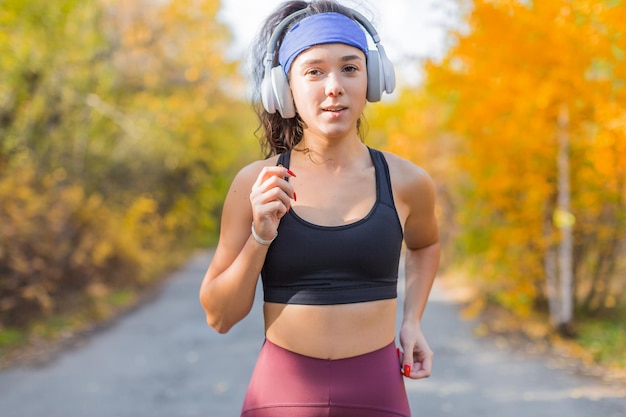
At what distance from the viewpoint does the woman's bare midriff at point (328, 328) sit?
73.7 inches

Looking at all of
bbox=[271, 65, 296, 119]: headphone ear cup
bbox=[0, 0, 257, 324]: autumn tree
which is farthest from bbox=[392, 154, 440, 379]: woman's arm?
bbox=[0, 0, 257, 324]: autumn tree

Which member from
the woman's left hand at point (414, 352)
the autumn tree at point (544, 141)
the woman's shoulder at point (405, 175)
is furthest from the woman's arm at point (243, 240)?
the autumn tree at point (544, 141)

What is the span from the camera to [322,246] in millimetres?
1839

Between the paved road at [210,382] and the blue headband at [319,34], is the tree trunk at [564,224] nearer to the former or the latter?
the paved road at [210,382]

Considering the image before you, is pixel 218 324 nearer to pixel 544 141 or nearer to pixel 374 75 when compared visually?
pixel 374 75

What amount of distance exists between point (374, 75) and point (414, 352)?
2.68ft

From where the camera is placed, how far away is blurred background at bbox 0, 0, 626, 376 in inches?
271

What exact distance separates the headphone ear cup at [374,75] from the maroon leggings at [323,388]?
72 centimetres

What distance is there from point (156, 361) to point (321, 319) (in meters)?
6.31

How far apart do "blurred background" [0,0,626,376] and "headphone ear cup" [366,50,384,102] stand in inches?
13.0

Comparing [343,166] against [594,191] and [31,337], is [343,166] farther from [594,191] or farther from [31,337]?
[31,337]

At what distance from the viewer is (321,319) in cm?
187

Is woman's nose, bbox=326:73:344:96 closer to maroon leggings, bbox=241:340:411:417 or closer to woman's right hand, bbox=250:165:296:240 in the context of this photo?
woman's right hand, bbox=250:165:296:240

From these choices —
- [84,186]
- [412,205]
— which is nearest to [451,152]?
[84,186]
